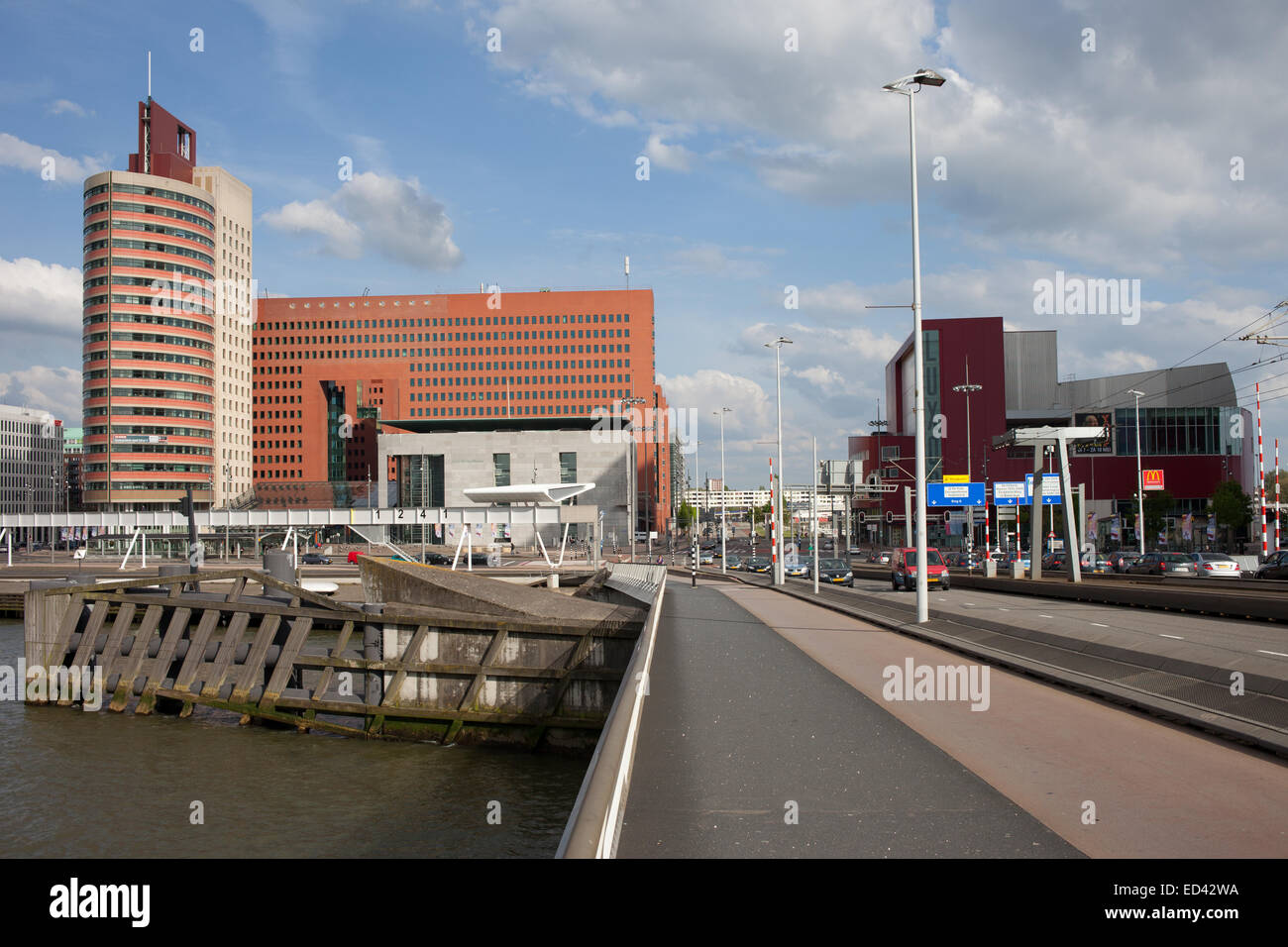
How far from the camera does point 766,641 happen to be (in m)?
18.8

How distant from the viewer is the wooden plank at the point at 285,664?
2306 cm

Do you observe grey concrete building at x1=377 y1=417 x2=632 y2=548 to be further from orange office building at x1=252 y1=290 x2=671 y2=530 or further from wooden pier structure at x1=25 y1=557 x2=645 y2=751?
wooden pier structure at x1=25 y1=557 x2=645 y2=751

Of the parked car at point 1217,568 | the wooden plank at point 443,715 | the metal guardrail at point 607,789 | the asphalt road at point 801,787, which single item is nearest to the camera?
the metal guardrail at point 607,789

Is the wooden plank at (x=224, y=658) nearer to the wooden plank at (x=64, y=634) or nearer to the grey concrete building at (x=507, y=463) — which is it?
the wooden plank at (x=64, y=634)

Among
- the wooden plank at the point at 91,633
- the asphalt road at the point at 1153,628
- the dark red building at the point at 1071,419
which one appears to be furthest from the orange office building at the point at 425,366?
the wooden plank at the point at 91,633

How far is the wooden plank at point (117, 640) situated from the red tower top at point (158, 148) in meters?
128

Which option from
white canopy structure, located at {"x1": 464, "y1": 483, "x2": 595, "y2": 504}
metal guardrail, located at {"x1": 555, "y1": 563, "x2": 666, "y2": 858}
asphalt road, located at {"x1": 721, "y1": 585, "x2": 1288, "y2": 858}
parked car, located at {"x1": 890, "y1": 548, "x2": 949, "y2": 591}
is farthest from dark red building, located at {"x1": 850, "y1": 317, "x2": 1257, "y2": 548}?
metal guardrail, located at {"x1": 555, "y1": 563, "x2": 666, "y2": 858}

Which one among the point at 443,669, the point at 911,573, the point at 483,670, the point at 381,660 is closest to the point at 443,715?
the point at 443,669

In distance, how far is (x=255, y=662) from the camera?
78.5 ft

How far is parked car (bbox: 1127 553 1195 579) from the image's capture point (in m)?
46.8
